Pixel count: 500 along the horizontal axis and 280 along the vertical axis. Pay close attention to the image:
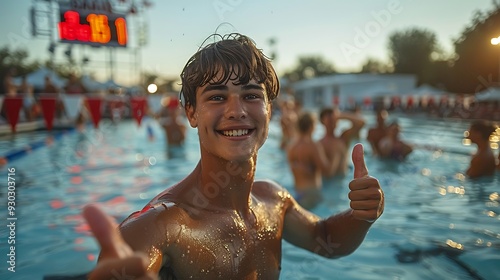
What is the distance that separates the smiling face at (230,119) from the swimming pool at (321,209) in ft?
7.25

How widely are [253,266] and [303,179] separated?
4023 millimetres

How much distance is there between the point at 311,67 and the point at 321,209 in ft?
332

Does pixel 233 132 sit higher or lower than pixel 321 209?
higher

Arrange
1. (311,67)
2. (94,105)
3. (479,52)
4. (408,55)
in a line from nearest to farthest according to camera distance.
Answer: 1. (479,52)
2. (94,105)
3. (408,55)
4. (311,67)

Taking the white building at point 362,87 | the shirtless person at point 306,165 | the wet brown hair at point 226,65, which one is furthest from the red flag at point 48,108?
the white building at point 362,87

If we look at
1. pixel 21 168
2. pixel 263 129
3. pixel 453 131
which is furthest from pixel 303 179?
pixel 453 131

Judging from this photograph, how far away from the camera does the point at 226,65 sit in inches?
73.6

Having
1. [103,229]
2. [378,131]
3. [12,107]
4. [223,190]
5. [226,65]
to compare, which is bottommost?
[378,131]

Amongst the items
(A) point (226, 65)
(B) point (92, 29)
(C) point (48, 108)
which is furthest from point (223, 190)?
(B) point (92, 29)

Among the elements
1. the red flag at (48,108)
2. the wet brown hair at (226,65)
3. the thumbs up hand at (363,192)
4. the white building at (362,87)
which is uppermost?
the wet brown hair at (226,65)

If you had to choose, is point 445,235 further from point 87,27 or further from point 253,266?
point 87,27

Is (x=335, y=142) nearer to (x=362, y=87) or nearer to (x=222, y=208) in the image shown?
(x=222, y=208)

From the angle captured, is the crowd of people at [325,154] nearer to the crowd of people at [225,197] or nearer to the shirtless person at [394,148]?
the shirtless person at [394,148]

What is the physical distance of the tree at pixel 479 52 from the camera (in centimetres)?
397
